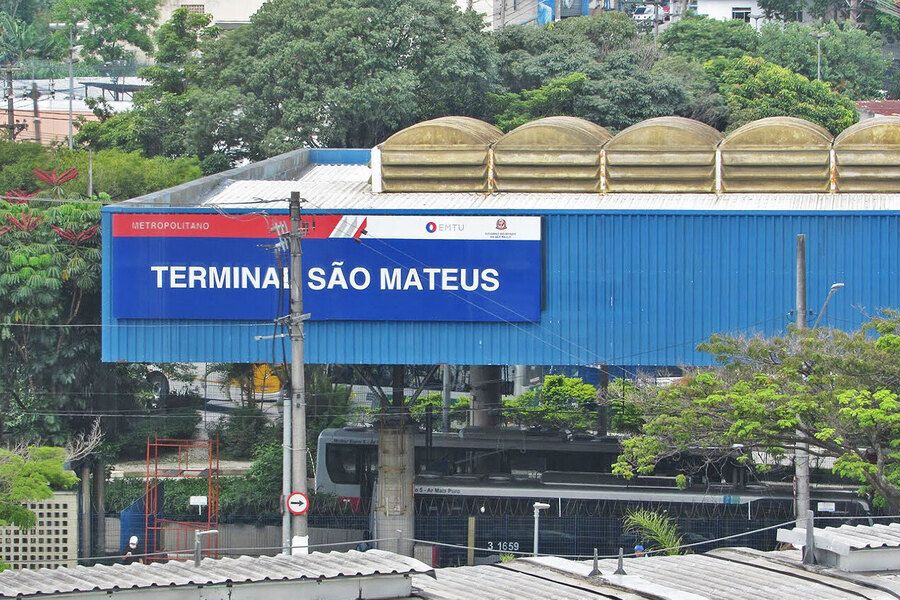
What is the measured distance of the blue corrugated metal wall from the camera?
84.8 feet

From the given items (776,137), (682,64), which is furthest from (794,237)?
(682,64)

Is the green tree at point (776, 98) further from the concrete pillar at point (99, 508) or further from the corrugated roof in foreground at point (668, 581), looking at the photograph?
the corrugated roof in foreground at point (668, 581)

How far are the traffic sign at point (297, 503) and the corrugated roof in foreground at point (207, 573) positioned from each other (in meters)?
6.93

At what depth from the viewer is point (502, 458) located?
3222 centimetres

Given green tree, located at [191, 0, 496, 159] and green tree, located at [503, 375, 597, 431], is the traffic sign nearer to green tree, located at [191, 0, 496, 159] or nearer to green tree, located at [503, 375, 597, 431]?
green tree, located at [503, 375, 597, 431]

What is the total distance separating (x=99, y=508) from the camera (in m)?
29.4

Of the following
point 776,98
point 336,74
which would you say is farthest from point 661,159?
point 776,98

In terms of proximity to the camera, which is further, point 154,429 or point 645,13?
point 645,13

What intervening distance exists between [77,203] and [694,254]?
13.9m

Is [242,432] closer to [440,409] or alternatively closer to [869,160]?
[440,409]

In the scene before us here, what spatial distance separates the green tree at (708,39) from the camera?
69.1 meters

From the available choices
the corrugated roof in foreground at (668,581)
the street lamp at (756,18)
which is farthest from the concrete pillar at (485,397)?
the street lamp at (756,18)

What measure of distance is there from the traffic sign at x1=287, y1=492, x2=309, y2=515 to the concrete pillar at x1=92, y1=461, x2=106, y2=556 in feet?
28.2

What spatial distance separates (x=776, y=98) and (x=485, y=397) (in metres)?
25.3
